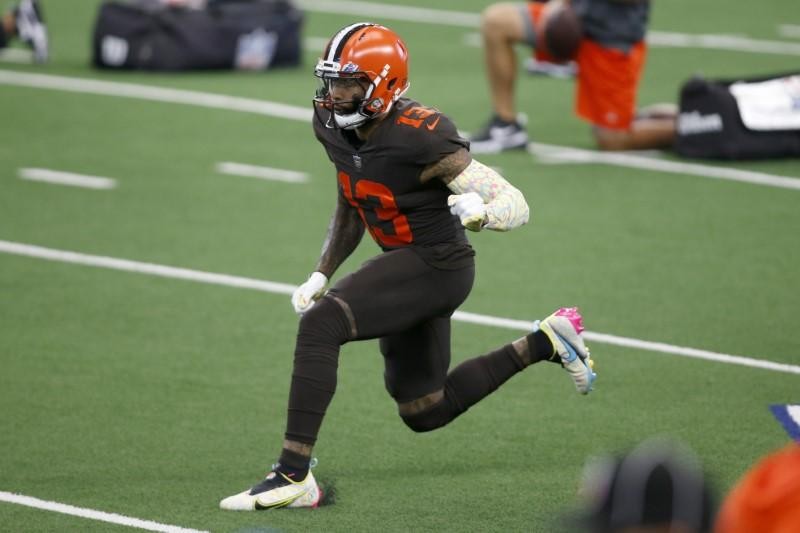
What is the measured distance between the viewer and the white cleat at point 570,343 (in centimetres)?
580

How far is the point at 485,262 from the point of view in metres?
9.08

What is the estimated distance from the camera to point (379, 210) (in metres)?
5.57

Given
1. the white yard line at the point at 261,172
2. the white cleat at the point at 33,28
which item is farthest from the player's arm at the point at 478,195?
the white cleat at the point at 33,28

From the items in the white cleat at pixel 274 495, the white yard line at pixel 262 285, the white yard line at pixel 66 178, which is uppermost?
the white cleat at pixel 274 495

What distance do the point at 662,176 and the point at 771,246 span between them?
1.99m

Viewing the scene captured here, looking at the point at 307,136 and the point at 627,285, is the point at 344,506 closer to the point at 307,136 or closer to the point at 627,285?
the point at 627,285

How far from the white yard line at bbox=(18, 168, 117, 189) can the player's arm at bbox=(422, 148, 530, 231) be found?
18.7ft

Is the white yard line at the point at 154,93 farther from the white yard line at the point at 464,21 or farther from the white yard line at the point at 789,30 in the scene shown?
the white yard line at the point at 789,30

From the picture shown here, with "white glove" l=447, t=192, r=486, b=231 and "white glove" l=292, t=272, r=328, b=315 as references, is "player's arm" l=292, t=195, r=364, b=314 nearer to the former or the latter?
"white glove" l=292, t=272, r=328, b=315

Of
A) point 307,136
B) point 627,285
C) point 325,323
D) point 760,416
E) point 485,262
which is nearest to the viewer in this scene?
point 325,323

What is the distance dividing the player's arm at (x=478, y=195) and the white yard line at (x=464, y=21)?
1096 centimetres

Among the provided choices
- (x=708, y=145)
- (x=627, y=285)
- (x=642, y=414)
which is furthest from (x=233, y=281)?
(x=708, y=145)

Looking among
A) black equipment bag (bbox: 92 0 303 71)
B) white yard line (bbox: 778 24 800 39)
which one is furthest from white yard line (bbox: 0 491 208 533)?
white yard line (bbox: 778 24 800 39)

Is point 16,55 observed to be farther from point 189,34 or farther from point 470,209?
point 470,209
